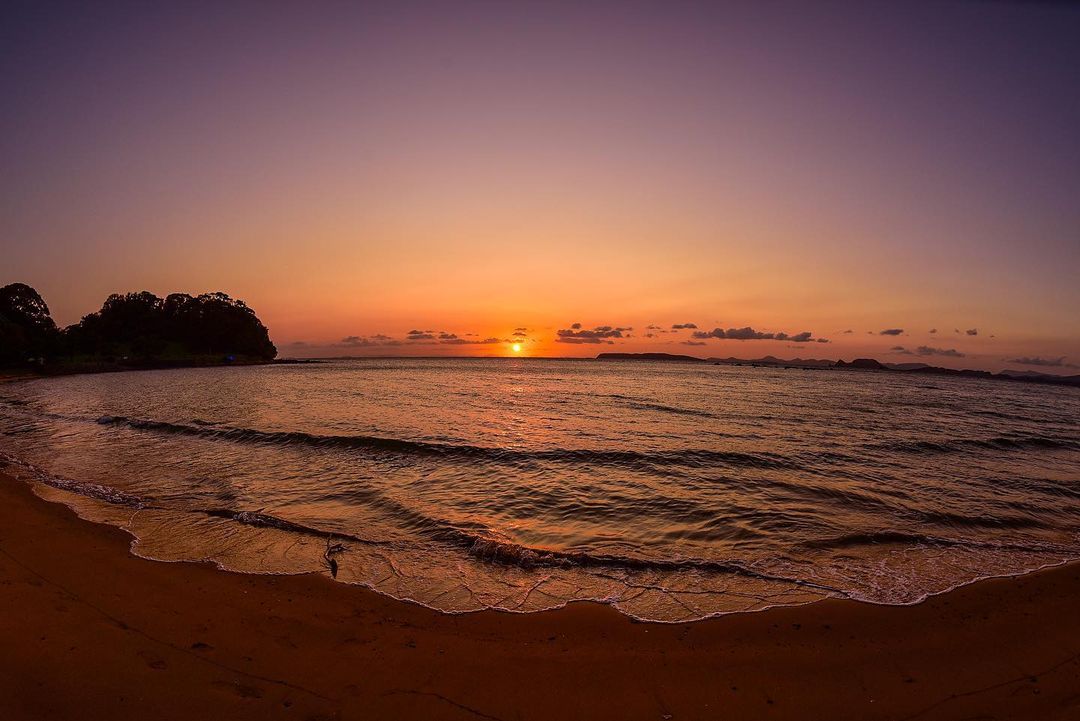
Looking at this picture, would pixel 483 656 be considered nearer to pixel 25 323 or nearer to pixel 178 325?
pixel 25 323

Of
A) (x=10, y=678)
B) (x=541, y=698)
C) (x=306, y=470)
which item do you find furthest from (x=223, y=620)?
(x=306, y=470)

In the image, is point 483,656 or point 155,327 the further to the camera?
point 155,327

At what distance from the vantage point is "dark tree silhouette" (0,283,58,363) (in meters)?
78.2

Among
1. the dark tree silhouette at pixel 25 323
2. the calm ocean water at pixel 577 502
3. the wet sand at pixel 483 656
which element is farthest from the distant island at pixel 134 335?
the wet sand at pixel 483 656

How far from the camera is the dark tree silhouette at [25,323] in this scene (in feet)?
257

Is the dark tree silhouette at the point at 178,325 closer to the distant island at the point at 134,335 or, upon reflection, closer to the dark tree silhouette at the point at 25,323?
the distant island at the point at 134,335

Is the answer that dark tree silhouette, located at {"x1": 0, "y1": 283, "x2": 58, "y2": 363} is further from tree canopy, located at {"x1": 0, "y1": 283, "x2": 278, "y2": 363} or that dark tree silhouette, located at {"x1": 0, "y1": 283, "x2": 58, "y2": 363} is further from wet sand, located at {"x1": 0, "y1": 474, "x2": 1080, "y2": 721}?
wet sand, located at {"x1": 0, "y1": 474, "x2": 1080, "y2": 721}

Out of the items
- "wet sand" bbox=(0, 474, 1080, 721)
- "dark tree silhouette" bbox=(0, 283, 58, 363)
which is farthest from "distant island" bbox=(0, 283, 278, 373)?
"wet sand" bbox=(0, 474, 1080, 721)

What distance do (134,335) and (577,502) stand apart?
171425mm

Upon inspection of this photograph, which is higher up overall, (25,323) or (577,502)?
(25,323)

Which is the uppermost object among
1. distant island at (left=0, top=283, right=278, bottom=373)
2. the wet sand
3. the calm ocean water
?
distant island at (left=0, top=283, right=278, bottom=373)

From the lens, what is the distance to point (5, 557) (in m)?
7.91

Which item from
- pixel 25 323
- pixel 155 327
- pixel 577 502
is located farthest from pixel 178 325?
pixel 577 502

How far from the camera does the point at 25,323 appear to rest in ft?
307
